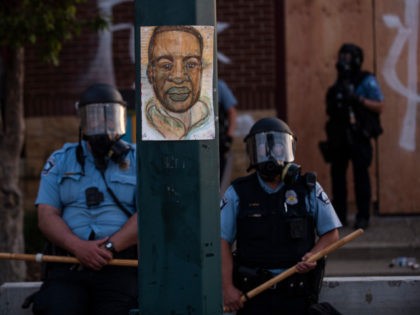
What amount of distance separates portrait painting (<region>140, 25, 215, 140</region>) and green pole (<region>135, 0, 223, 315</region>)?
26 mm

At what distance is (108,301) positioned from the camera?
16.3ft

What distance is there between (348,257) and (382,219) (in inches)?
47.4

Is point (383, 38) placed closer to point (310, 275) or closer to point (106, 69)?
point (106, 69)

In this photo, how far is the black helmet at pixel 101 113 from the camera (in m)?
5.26

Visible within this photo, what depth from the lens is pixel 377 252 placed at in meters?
8.49

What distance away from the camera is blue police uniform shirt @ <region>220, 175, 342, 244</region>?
198 inches

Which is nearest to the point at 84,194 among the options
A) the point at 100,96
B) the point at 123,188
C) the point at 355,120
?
the point at 123,188

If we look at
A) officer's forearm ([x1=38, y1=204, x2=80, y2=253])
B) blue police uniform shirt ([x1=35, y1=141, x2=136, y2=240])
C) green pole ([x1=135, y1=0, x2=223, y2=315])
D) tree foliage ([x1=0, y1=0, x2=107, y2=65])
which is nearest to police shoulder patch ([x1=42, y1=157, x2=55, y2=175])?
blue police uniform shirt ([x1=35, y1=141, x2=136, y2=240])

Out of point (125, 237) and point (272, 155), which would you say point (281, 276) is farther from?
point (125, 237)

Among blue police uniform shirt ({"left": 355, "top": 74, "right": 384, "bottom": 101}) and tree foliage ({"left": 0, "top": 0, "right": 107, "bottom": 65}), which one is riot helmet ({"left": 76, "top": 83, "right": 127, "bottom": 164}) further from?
blue police uniform shirt ({"left": 355, "top": 74, "right": 384, "bottom": 101})

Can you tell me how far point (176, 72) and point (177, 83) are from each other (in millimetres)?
42

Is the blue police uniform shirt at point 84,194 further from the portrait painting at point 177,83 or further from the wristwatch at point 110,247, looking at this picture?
the portrait painting at point 177,83

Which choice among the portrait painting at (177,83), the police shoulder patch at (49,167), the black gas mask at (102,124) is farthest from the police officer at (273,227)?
the portrait painting at (177,83)

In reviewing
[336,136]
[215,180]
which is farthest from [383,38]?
[215,180]
